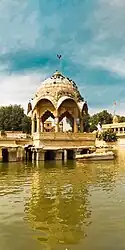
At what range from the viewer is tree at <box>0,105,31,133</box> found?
60.9 metres

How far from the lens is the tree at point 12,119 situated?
60.9 metres

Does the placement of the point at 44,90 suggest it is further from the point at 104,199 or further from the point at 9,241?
the point at 9,241

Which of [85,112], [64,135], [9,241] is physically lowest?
[9,241]

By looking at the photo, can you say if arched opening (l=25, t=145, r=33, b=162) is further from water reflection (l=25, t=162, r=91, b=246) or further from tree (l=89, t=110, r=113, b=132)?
tree (l=89, t=110, r=113, b=132)

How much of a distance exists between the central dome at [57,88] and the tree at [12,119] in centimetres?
2296

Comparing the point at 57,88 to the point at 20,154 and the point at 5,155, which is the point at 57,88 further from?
the point at 5,155

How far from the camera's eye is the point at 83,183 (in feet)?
51.8

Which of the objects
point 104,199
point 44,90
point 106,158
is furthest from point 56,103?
point 104,199

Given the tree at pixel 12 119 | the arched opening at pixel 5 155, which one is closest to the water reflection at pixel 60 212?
the arched opening at pixel 5 155

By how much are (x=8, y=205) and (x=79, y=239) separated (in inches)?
175

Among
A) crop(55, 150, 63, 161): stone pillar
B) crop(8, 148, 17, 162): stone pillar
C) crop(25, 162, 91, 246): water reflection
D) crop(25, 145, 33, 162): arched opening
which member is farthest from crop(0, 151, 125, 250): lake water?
crop(25, 145, 33, 162): arched opening

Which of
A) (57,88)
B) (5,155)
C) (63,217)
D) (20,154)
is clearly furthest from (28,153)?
(63,217)

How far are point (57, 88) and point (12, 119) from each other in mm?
25290

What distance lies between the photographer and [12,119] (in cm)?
6109
